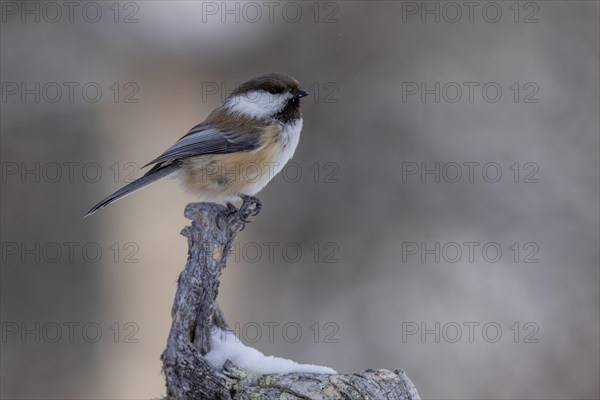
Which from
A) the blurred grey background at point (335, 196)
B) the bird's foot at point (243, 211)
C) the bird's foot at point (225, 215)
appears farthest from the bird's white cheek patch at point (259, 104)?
the blurred grey background at point (335, 196)

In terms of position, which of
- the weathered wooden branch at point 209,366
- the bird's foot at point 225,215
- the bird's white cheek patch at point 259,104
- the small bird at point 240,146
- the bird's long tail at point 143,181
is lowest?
the weathered wooden branch at point 209,366

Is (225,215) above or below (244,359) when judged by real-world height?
above

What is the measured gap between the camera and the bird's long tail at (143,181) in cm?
299

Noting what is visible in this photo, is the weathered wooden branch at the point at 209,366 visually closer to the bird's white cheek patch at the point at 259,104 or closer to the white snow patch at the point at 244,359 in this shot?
the white snow patch at the point at 244,359

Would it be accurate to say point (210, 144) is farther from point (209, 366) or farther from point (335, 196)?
point (335, 196)

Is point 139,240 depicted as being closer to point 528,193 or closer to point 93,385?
point 93,385

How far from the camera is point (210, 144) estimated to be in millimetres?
3230

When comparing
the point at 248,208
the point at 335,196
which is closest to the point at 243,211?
the point at 248,208

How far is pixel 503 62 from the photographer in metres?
5.34

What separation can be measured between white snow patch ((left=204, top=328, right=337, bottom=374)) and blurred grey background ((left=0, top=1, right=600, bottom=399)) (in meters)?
2.53

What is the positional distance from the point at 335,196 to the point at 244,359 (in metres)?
2.96

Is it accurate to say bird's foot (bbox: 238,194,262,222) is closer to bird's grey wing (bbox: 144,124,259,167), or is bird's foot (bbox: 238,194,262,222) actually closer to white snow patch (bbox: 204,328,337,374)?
bird's grey wing (bbox: 144,124,259,167)

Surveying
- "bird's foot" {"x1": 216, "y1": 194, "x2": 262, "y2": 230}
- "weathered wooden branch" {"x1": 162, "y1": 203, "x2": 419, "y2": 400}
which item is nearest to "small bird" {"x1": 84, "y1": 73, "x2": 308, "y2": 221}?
"bird's foot" {"x1": 216, "y1": 194, "x2": 262, "y2": 230}

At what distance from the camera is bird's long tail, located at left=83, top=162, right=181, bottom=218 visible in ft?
9.80
